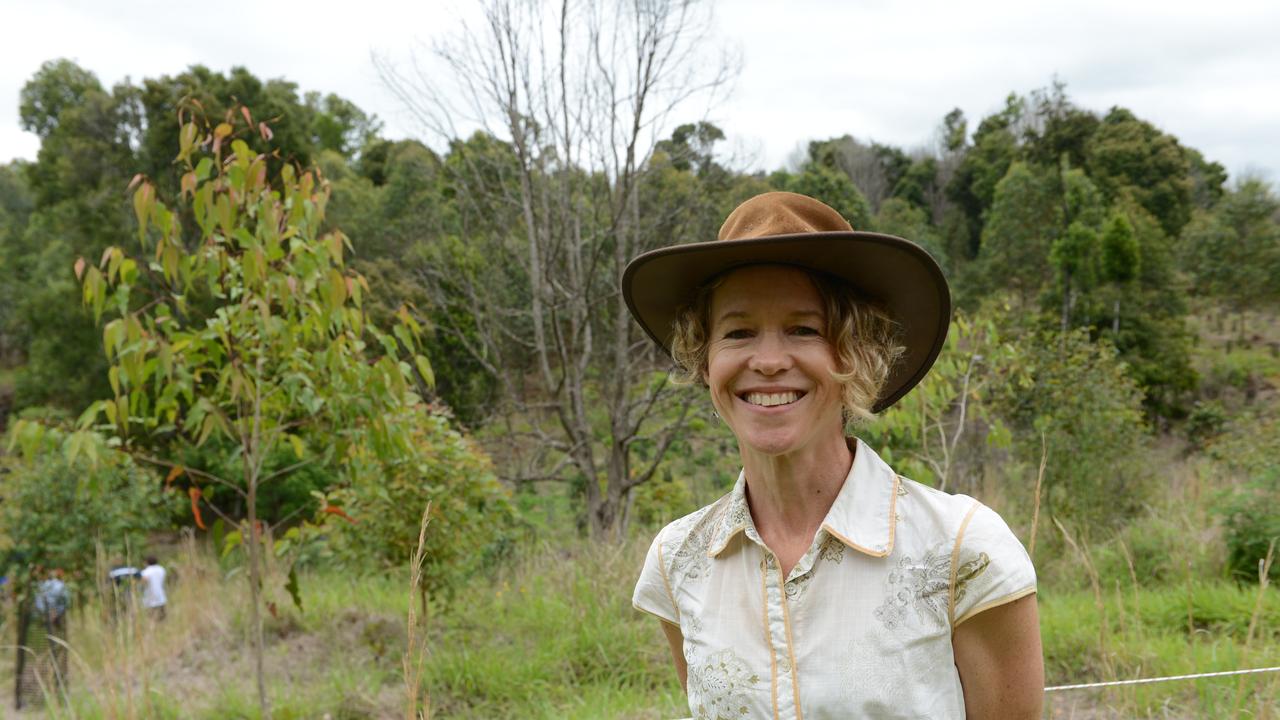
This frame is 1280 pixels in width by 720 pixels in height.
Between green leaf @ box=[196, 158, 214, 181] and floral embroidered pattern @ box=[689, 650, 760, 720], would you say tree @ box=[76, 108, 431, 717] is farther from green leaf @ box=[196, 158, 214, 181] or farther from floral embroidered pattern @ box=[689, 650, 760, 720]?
floral embroidered pattern @ box=[689, 650, 760, 720]

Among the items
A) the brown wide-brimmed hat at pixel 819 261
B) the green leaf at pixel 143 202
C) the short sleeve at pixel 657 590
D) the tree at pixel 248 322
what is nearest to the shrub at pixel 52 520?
the tree at pixel 248 322

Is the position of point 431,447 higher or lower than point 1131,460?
higher

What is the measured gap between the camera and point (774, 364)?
48.4 inches

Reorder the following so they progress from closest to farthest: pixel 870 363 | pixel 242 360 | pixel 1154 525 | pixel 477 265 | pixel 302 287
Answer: pixel 870 363 → pixel 302 287 → pixel 242 360 → pixel 1154 525 → pixel 477 265

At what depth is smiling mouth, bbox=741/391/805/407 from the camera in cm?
125

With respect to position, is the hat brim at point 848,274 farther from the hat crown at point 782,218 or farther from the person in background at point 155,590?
the person in background at point 155,590

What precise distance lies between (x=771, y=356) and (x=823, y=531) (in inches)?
9.9

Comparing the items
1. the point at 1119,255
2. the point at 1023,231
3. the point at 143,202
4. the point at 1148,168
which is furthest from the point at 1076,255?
the point at 143,202

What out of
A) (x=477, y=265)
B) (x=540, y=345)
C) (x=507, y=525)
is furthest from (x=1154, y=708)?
(x=477, y=265)

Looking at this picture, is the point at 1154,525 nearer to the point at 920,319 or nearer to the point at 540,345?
the point at 540,345

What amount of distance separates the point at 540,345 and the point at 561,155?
1439 millimetres

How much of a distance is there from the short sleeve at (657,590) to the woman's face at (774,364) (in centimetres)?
25

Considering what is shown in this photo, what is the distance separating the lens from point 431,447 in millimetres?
4625

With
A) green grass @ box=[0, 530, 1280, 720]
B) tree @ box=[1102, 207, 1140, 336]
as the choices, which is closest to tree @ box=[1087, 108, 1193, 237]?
tree @ box=[1102, 207, 1140, 336]
